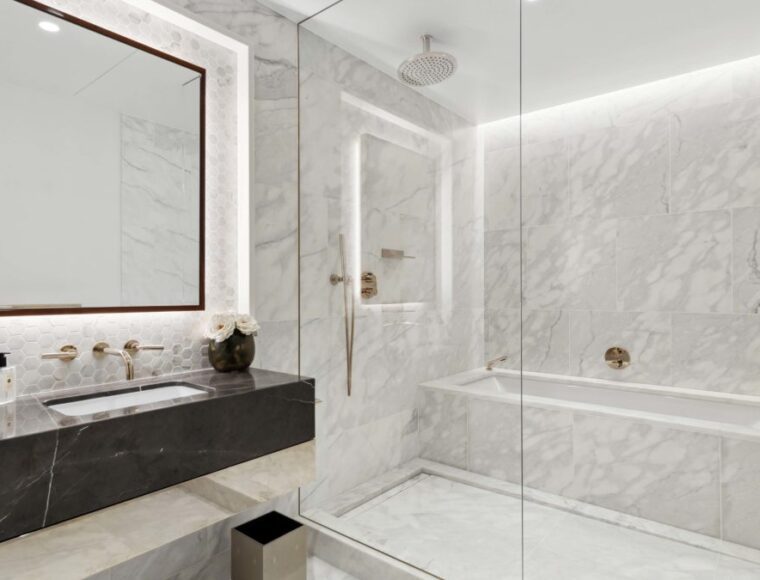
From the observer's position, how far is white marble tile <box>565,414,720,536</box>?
194 cm

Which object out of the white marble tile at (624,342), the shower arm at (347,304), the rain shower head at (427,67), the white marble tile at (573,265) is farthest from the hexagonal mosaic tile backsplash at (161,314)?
the white marble tile at (624,342)

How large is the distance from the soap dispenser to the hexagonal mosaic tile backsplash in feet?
0.52

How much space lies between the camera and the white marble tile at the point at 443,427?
6.84 feet

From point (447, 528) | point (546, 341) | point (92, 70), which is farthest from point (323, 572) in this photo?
point (92, 70)

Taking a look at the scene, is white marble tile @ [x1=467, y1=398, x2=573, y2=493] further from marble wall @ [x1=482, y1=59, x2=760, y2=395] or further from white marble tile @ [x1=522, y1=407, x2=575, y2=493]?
marble wall @ [x1=482, y1=59, x2=760, y2=395]

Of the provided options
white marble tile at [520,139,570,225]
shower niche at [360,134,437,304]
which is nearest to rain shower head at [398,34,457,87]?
shower niche at [360,134,437,304]

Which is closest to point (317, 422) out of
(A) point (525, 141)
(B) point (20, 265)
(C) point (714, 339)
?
(B) point (20, 265)

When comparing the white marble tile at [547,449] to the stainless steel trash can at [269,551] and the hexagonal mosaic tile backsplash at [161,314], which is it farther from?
the hexagonal mosaic tile backsplash at [161,314]

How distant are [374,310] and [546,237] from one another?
39.1 inches

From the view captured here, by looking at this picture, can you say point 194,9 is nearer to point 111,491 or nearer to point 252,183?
point 252,183

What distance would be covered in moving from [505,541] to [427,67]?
1.97 meters

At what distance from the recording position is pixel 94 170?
1.60 metres

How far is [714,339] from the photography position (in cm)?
250

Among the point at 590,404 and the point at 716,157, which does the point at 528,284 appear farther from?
the point at 716,157
